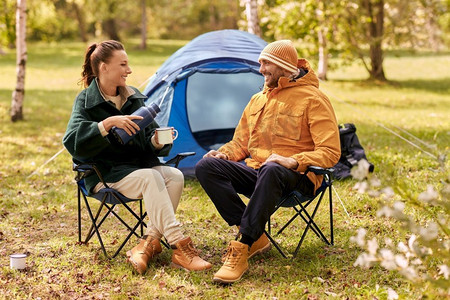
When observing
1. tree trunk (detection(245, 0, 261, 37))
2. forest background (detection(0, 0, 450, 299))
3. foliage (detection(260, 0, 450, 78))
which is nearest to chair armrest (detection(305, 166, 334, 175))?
forest background (detection(0, 0, 450, 299))

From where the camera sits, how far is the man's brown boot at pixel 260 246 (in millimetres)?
3414

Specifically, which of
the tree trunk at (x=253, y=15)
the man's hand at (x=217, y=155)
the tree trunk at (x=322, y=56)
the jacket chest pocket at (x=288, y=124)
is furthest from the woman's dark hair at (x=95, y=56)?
the tree trunk at (x=322, y=56)

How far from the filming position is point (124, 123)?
320 cm

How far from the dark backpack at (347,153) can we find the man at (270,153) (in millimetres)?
1744

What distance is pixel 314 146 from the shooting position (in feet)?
11.0

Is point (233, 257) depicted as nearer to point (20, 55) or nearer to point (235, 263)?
point (235, 263)

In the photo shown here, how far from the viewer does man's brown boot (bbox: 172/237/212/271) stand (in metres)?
3.25

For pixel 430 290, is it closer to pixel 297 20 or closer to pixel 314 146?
pixel 314 146

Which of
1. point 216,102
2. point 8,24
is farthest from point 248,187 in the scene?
point 8,24

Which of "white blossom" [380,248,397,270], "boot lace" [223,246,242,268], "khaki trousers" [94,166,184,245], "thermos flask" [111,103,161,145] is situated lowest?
"boot lace" [223,246,242,268]

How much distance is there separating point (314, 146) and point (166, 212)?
94 centimetres

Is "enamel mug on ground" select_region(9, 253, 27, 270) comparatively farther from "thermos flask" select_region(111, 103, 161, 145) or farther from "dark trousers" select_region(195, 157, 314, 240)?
"dark trousers" select_region(195, 157, 314, 240)

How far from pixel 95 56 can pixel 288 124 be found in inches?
48.5

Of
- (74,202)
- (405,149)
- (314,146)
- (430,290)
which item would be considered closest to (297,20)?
(405,149)
